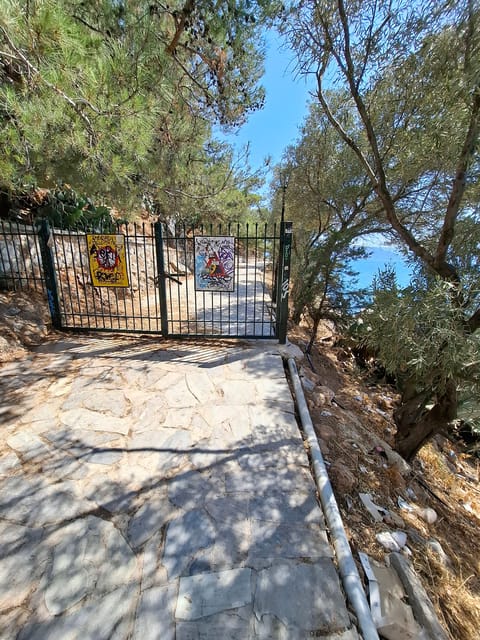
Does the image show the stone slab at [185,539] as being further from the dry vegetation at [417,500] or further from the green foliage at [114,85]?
the green foliage at [114,85]

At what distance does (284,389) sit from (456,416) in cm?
227

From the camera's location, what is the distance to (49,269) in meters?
4.69

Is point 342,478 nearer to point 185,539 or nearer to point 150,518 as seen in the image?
point 185,539

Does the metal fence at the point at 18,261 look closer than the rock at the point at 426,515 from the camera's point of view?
No

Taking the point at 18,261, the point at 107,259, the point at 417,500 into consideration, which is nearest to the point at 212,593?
the point at 417,500

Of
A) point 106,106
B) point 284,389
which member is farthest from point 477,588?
point 106,106

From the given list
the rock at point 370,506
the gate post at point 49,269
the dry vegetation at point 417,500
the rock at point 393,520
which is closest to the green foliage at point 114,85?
the gate post at point 49,269

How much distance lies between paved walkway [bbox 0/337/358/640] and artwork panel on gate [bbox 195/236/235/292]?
1828 millimetres

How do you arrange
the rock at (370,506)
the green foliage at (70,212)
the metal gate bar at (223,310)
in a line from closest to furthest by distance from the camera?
the rock at (370,506) → the metal gate bar at (223,310) → the green foliage at (70,212)

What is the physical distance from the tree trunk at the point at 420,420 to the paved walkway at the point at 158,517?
2085mm

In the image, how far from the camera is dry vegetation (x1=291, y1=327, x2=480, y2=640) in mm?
1920

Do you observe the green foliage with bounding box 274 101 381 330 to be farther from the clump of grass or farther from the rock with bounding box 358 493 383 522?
the clump of grass

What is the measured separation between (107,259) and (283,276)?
9.31 ft

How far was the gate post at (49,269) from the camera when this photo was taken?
14.8ft
